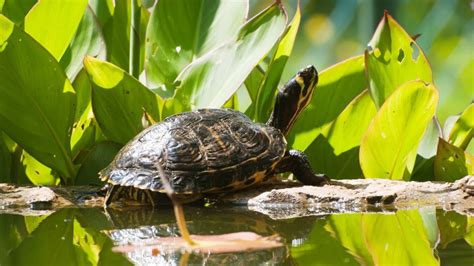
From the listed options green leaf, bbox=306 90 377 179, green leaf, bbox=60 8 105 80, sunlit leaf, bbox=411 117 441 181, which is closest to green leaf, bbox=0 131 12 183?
green leaf, bbox=60 8 105 80

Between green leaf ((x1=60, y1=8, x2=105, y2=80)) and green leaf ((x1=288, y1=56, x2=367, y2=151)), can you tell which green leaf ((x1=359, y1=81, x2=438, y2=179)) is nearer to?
green leaf ((x1=288, y1=56, x2=367, y2=151))

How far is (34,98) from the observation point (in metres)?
3.04

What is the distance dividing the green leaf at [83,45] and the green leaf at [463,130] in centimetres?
143

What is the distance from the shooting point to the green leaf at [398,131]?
2840 millimetres

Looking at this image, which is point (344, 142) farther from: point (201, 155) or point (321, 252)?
point (321, 252)

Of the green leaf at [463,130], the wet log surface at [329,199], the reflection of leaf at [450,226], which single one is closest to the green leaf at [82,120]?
the wet log surface at [329,199]

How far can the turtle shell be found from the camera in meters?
2.60

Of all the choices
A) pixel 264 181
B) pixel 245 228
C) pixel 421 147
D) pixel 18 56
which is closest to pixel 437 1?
pixel 421 147

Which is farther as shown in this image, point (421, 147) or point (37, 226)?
point (421, 147)

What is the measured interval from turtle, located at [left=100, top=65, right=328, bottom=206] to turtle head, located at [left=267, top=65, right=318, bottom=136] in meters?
0.12

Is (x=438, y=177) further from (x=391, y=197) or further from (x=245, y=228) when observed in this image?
(x=245, y=228)

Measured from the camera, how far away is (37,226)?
2242 millimetres

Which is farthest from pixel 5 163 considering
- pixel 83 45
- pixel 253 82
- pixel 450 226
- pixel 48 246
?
pixel 450 226

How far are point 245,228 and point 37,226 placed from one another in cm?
59
